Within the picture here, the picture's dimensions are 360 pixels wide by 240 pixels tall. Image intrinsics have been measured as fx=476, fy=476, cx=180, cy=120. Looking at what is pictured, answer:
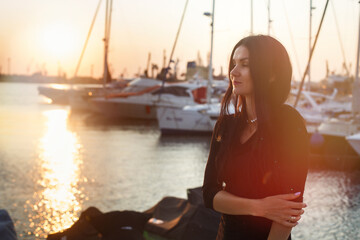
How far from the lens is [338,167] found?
12.8 m

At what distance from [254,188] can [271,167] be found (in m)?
0.09

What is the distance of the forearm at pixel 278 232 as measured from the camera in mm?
1369

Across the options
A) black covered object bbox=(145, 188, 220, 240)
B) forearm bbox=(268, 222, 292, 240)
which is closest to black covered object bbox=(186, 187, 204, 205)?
black covered object bbox=(145, 188, 220, 240)

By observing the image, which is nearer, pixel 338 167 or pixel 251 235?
pixel 251 235

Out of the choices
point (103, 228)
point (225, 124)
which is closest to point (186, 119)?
point (103, 228)

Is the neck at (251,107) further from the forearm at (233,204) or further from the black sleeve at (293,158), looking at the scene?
the forearm at (233,204)

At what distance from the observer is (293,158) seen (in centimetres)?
134

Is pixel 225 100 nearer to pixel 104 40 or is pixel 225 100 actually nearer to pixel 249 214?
pixel 249 214

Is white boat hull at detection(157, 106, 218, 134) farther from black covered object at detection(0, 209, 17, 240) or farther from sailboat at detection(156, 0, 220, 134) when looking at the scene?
black covered object at detection(0, 209, 17, 240)

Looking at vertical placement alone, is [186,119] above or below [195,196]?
below

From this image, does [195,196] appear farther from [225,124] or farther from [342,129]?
[342,129]

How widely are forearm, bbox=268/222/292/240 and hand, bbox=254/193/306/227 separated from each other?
2cm

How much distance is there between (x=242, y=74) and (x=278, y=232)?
48 cm

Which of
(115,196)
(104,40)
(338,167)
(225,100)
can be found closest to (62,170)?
(115,196)
